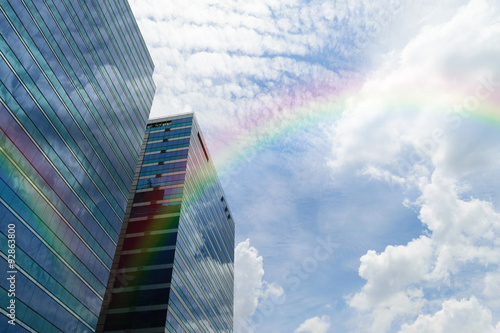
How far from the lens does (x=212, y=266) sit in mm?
95500

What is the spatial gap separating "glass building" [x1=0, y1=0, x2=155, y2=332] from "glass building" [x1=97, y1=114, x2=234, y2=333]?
55.1 ft

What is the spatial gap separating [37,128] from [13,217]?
9.66 m

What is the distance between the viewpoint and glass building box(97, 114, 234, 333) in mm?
62875

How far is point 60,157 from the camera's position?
39750 millimetres

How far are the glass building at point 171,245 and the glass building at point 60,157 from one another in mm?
16789

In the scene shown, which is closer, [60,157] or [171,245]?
[60,157]

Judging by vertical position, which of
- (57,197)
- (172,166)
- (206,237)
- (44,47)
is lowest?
(57,197)

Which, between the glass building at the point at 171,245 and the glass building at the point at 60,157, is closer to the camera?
the glass building at the point at 60,157

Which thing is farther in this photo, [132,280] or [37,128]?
[132,280]


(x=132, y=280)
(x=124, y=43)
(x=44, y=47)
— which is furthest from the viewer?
(x=132, y=280)

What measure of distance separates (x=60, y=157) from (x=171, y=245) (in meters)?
33.6

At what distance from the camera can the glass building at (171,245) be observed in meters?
62.9

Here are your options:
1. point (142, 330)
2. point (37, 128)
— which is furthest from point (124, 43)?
point (142, 330)

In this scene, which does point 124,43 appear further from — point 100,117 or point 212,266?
point 212,266
